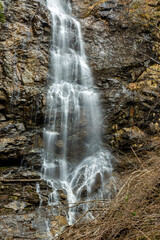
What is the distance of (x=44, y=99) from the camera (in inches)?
364

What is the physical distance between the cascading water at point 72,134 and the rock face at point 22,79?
20.1 inches

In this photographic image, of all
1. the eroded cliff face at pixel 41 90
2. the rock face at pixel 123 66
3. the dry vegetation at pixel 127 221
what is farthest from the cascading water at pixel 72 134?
the dry vegetation at pixel 127 221

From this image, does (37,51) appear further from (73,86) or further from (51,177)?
(51,177)

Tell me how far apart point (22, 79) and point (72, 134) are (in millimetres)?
3441

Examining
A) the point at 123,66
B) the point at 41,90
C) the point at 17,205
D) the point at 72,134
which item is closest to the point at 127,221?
the point at 17,205

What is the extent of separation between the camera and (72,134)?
370 inches

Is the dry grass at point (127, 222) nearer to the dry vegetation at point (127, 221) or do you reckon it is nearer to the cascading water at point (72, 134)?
the dry vegetation at point (127, 221)

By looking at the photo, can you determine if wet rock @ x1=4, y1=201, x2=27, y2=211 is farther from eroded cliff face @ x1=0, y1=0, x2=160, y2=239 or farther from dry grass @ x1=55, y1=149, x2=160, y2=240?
dry grass @ x1=55, y1=149, x2=160, y2=240

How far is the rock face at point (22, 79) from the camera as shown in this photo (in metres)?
8.34

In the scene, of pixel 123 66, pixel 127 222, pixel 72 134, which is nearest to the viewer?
pixel 127 222

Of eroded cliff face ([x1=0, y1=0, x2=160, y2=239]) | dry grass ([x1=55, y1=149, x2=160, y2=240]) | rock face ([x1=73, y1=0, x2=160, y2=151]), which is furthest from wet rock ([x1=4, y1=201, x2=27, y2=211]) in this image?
rock face ([x1=73, y1=0, x2=160, y2=151])

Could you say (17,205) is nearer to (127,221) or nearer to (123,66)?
(127,221)

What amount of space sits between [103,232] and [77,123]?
23.8ft

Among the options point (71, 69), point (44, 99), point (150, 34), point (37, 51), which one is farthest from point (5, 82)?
point (150, 34)
